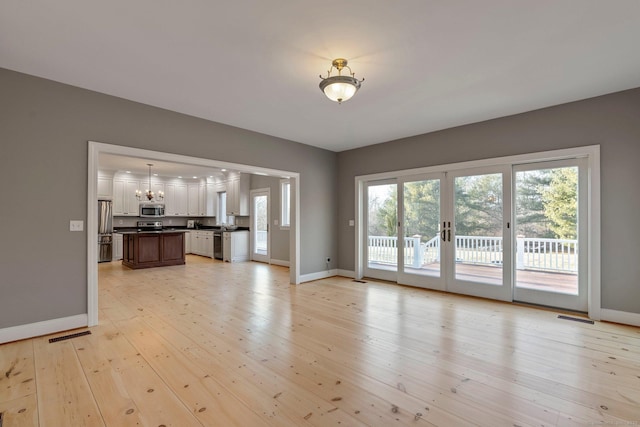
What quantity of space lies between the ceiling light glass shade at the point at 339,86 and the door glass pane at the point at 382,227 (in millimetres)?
3354

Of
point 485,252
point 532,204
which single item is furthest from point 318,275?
point 532,204

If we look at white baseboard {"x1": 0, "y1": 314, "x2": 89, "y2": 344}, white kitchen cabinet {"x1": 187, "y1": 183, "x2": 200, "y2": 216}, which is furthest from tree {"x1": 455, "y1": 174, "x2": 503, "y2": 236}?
white kitchen cabinet {"x1": 187, "y1": 183, "x2": 200, "y2": 216}

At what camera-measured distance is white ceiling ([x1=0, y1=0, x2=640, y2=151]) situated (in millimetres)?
2213

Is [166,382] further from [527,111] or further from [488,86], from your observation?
[527,111]

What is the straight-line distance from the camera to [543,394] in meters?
2.19

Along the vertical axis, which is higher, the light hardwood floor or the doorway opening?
the doorway opening

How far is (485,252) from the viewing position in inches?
187

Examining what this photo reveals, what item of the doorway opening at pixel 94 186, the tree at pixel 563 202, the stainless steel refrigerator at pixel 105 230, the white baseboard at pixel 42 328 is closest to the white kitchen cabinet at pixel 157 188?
the stainless steel refrigerator at pixel 105 230

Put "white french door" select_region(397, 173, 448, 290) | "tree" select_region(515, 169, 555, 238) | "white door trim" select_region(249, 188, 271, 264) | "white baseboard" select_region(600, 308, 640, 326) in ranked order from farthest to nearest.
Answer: "white door trim" select_region(249, 188, 271, 264) < "white french door" select_region(397, 173, 448, 290) < "tree" select_region(515, 169, 555, 238) < "white baseboard" select_region(600, 308, 640, 326)

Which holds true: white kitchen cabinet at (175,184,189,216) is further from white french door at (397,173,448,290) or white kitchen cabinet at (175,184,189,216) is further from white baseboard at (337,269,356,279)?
white french door at (397,173,448,290)

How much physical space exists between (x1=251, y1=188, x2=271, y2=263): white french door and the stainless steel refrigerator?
Answer: 162 inches

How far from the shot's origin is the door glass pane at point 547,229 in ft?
13.4

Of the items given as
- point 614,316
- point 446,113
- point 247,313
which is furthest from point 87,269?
point 614,316

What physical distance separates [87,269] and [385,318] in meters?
3.67
